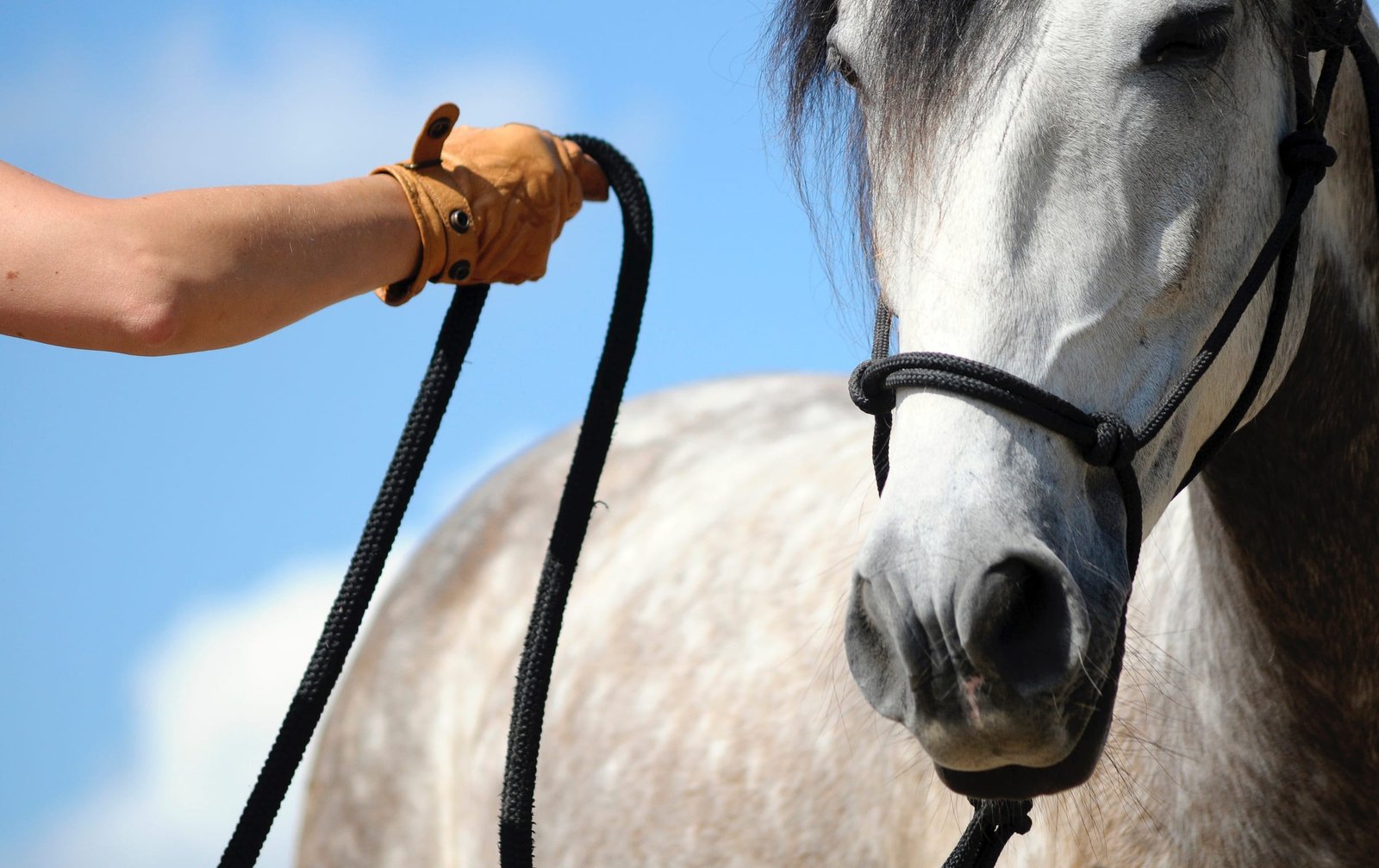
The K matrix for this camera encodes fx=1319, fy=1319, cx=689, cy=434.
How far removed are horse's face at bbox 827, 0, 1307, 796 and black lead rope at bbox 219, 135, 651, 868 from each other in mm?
457

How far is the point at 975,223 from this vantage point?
1374mm

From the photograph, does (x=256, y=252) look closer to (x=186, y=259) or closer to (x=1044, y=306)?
(x=186, y=259)

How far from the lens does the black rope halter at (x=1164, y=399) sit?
131 cm

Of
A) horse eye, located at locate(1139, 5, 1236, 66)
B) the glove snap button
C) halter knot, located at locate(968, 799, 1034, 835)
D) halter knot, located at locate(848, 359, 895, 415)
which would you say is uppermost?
the glove snap button

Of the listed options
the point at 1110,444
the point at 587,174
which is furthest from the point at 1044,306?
the point at 587,174

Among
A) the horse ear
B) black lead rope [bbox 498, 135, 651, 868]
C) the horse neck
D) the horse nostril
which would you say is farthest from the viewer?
black lead rope [bbox 498, 135, 651, 868]

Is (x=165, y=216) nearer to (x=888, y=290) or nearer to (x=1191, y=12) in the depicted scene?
(x=888, y=290)

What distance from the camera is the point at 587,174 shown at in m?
1.87

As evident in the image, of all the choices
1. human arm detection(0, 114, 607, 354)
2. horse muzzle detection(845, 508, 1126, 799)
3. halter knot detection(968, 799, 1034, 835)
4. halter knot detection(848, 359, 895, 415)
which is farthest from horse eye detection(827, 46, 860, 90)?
halter knot detection(968, 799, 1034, 835)

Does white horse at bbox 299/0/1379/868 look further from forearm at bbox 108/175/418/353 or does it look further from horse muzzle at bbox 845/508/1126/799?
forearm at bbox 108/175/418/353

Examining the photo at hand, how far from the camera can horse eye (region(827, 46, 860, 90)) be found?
169cm

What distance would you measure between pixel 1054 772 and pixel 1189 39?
2.60ft

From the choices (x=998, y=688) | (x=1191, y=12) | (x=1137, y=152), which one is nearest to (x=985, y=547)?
(x=998, y=688)

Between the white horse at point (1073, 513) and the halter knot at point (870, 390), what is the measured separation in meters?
0.07
